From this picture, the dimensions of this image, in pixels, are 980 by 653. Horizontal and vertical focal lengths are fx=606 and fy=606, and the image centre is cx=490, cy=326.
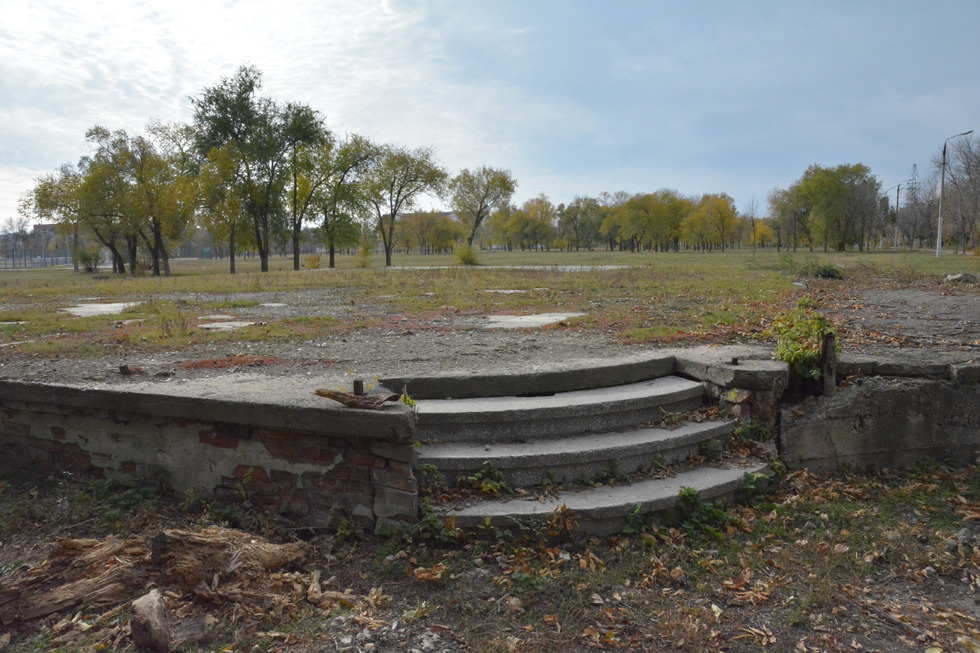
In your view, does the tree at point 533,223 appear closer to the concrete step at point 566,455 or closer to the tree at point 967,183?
the tree at point 967,183

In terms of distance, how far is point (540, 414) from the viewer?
3824 mm

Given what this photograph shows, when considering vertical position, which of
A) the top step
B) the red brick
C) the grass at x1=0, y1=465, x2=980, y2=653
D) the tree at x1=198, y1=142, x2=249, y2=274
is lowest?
the grass at x1=0, y1=465, x2=980, y2=653

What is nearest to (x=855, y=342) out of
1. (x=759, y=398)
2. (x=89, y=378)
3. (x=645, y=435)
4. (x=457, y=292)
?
(x=759, y=398)

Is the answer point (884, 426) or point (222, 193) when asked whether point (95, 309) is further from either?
point (222, 193)

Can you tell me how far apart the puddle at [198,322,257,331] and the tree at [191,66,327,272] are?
27.9 meters

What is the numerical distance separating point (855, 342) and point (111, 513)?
20.6 ft

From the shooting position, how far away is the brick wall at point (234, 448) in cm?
335

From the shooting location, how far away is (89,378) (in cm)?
469

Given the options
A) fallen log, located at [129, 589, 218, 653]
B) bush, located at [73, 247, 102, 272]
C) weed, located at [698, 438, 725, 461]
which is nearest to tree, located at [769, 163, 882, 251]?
bush, located at [73, 247, 102, 272]

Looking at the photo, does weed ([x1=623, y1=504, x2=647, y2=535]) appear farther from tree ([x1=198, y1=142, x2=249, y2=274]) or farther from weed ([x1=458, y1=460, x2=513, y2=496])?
tree ([x1=198, y1=142, x2=249, y2=274])

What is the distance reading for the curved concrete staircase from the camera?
3396mm

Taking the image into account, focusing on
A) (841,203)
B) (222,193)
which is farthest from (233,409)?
(841,203)

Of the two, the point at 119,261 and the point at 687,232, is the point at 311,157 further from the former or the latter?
the point at 687,232

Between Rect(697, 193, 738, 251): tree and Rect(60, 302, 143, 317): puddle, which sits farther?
Rect(697, 193, 738, 251): tree
